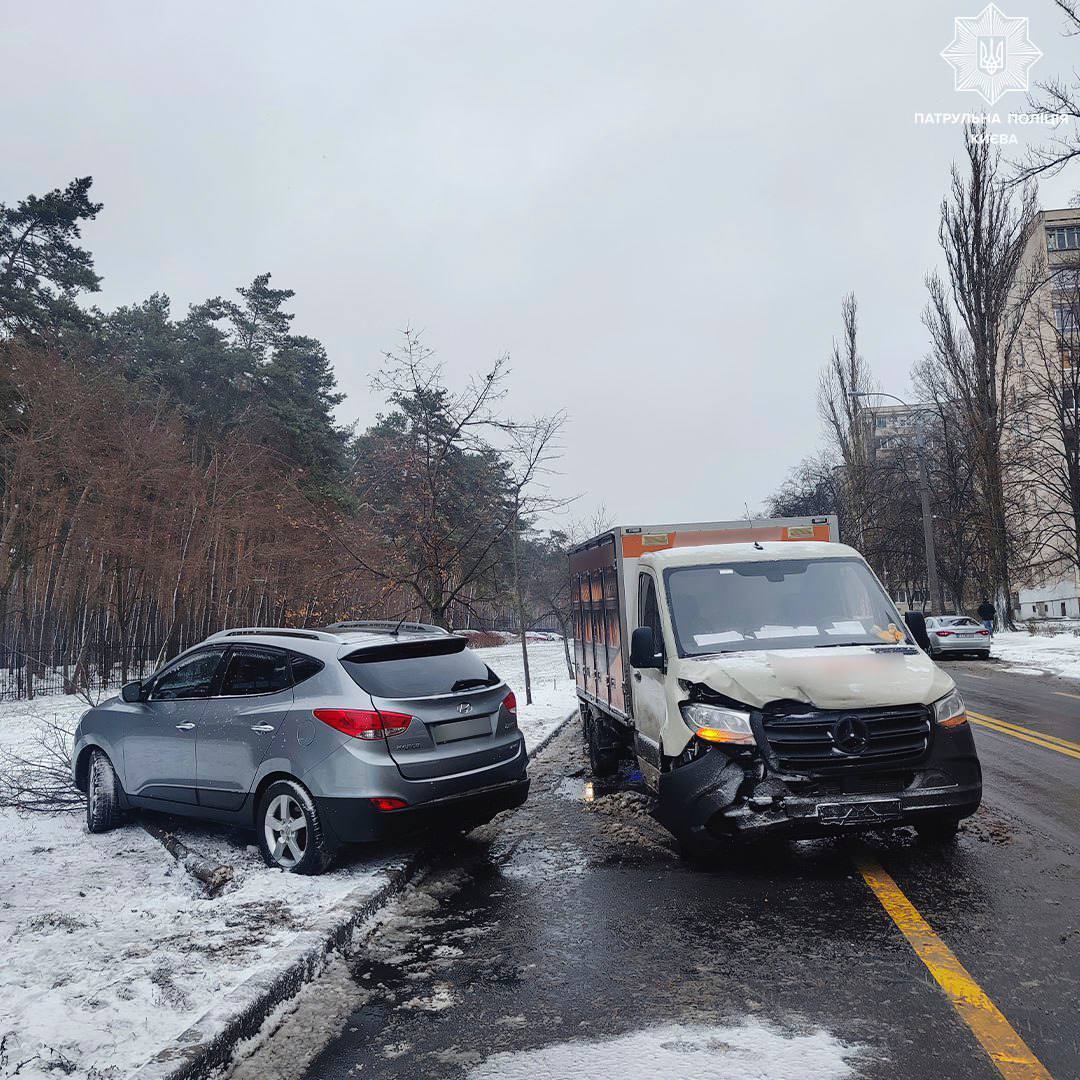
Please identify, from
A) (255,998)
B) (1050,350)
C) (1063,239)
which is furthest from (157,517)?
(1063,239)

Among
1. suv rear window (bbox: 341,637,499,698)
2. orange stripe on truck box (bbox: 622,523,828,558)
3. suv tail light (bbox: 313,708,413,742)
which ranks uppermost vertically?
orange stripe on truck box (bbox: 622,523,828,558)

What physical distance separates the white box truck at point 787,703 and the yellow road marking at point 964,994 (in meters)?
0.61

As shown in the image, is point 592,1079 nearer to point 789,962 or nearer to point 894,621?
point 789,962

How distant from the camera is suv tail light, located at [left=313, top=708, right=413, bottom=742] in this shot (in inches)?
247

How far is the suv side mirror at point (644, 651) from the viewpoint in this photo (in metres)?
7.02

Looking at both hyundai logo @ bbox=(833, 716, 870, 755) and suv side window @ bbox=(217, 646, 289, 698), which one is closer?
hyundai logo @ bbox=(833, 716, 870, 755)

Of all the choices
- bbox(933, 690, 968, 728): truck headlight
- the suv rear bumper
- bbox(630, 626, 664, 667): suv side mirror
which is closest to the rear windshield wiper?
the suv rear bumper

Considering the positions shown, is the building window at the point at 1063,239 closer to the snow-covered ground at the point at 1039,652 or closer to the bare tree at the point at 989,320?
the bare tree at the point at 989,320

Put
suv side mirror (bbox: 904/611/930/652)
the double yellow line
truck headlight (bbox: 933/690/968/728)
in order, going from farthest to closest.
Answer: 1. the double yellow line
2. suv side mirror (bbox: 904/611/930/652)
3. truck headlight (bbox: 933/690/968/728)

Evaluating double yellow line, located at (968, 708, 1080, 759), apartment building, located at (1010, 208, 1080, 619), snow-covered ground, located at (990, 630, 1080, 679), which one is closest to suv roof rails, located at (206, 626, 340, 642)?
double yellow line, located at (968, 708, 1080, 759)

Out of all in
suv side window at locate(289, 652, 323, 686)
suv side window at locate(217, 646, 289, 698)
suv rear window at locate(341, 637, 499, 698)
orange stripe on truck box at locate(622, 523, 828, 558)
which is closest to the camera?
suv rear window at locate(341, 637, 499, 698)

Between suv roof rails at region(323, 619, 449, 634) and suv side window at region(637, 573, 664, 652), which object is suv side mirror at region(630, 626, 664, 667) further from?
suv roof rails at region(323, 619, 449, 634)

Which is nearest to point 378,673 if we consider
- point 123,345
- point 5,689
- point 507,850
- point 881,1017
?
point 507,850

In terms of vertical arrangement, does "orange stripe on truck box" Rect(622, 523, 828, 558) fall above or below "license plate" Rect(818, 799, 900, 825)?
above
